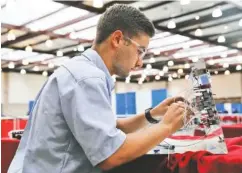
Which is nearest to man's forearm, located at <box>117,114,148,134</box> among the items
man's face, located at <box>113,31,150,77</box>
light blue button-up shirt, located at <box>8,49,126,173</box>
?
man's face, located at <box>113,31,150,77</box>

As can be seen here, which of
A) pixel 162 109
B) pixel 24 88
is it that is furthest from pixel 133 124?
pixel 24 88

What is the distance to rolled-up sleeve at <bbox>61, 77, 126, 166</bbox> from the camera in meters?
0.88

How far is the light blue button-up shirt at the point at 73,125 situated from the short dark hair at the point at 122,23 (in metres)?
0.13

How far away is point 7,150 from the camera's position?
259 centimetres

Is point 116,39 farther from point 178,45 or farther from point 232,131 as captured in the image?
point 178,45

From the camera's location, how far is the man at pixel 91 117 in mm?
895

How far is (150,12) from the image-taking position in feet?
25.0

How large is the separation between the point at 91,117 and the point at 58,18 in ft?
23.4

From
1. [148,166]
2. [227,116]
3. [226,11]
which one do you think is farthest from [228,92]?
[148,166]

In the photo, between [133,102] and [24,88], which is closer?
[133,102]

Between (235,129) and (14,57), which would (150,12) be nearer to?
(235,129)

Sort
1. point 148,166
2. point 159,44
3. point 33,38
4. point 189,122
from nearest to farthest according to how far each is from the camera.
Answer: point 189,122
point 148,166
point 33,38
point 159,44

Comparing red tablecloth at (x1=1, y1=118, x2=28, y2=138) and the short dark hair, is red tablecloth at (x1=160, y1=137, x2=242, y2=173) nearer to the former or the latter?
the short dark hair

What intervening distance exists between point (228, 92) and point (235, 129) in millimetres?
15419
